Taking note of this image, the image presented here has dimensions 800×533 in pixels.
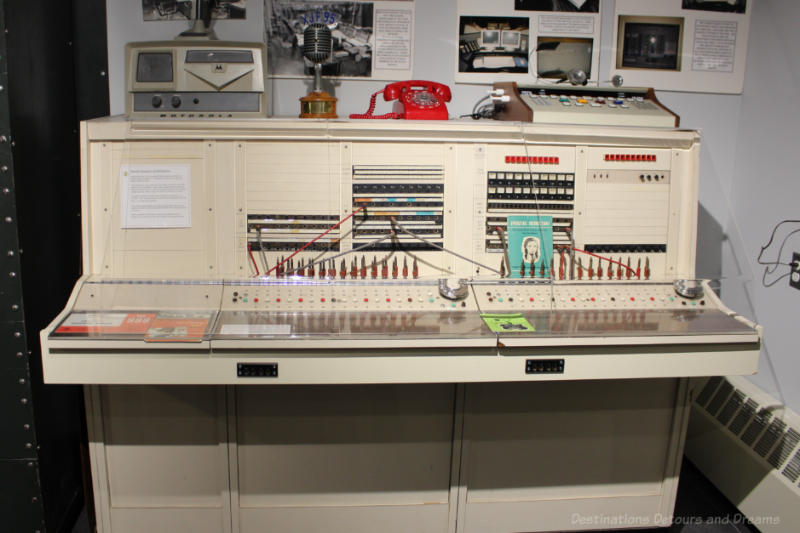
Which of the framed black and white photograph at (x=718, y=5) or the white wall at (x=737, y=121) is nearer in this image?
the white wall at (x=737, y=121)

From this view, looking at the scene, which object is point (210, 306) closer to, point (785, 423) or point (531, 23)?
point (531, 23)

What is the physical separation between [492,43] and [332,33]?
65cm

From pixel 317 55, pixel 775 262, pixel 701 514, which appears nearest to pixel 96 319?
pixel 317 55

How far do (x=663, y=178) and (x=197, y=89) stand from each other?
1.61 m

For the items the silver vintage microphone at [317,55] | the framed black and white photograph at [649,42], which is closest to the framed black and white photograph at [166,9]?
the silver vintage microphone at [317,55]

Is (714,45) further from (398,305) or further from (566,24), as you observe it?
(398,305)

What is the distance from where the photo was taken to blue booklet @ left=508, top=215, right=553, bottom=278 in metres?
2.01

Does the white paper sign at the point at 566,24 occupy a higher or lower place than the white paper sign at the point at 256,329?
higher

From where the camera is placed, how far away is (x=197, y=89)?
6.30 feet

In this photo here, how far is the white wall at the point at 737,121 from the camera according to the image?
7.43 feet

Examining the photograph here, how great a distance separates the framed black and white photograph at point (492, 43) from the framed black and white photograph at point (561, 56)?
0.24ft

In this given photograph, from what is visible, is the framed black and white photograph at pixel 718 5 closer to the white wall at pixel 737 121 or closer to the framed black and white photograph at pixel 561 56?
the white wall at pixel 737 121

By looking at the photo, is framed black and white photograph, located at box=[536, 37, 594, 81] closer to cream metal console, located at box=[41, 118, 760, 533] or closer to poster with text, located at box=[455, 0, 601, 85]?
poster with text, located at box=[455, 0, 601, 85]

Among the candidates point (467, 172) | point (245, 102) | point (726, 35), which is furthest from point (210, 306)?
point (726, 35)
